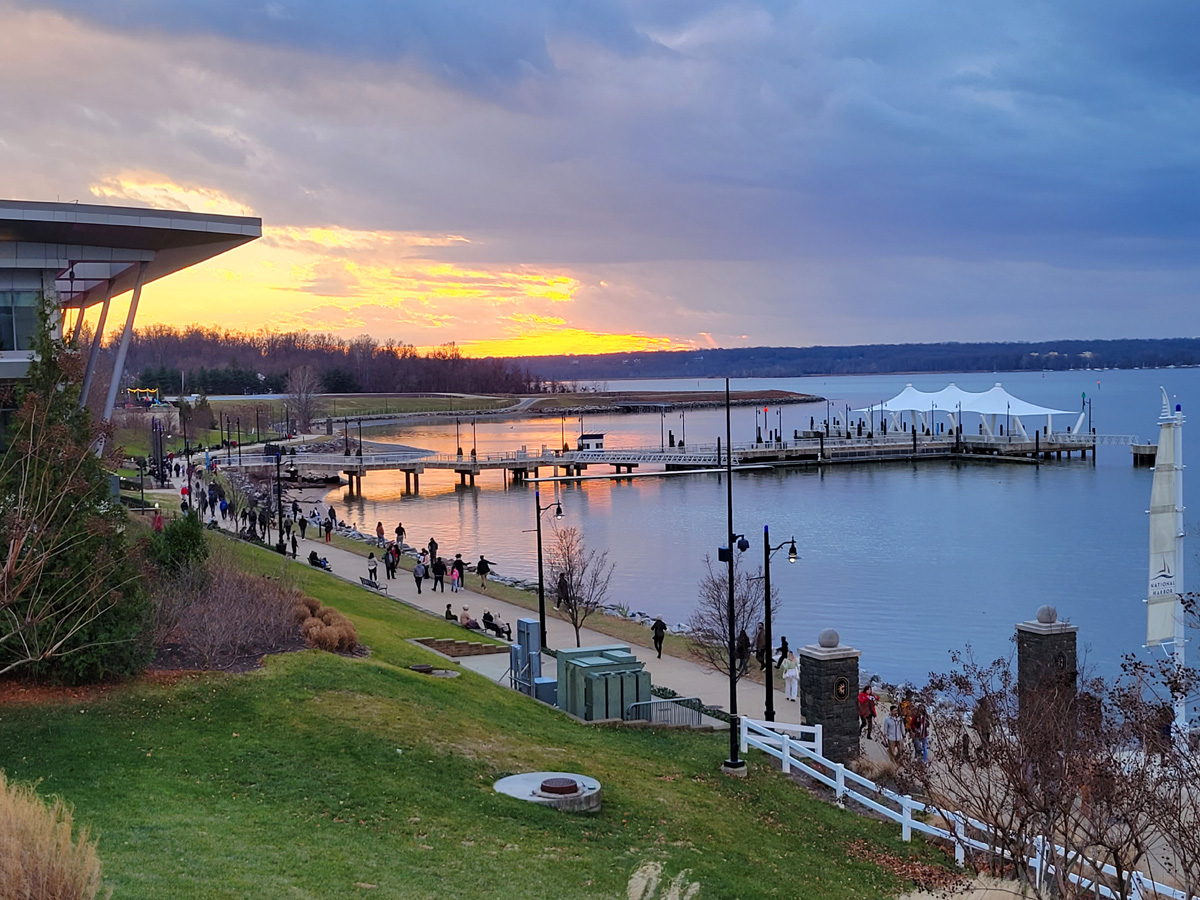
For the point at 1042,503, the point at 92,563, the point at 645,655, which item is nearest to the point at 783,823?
the point at 92,563

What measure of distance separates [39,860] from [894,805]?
45.2 feet

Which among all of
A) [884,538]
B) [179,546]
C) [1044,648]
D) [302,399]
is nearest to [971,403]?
[884,538]

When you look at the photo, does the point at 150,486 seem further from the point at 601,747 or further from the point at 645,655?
the point at 601,747

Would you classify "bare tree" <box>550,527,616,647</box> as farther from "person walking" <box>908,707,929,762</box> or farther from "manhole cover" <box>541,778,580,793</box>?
"manhole cover" <box>541,778,580,793</box>

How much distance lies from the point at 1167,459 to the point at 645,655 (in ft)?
46.7

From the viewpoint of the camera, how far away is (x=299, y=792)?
14.5 meters

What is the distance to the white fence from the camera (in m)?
13.5

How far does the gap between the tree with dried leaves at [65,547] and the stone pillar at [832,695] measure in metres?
11.6

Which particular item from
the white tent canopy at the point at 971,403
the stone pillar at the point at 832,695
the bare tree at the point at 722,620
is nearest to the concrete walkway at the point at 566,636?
the bare tree at the point at 722,620

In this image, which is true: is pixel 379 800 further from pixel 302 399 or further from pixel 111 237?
pixel 302 399

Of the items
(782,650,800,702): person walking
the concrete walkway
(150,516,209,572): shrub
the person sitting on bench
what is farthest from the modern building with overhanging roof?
(782,650,800,702): person walking

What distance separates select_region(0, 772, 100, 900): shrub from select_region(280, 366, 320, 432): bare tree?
152317 millimetres

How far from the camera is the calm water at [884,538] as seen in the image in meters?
42.8

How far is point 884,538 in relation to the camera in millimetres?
65250
